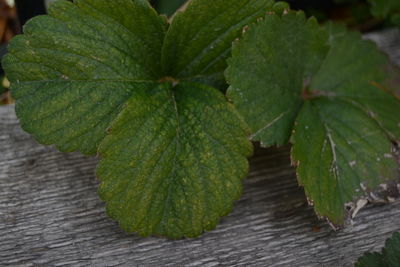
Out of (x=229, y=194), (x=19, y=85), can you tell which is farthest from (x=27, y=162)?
(x=229, y=194)

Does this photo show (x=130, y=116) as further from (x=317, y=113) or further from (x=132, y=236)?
(x=317, y=113)

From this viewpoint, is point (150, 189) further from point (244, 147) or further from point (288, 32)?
point (288, 32)

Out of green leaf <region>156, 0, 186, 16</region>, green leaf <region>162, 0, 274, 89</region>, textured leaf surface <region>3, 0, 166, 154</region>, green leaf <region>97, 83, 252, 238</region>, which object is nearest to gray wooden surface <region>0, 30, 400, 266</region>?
green leaf <region>97, 83, 252, 238</region>

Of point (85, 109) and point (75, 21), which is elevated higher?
point (75, 21)

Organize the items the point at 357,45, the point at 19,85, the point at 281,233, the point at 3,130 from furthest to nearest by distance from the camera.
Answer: the point at 357,45
the point at 3,130
the point at 281,233
the point at 19,85

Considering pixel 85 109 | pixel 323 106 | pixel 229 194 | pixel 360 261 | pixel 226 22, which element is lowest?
pixel 360 261

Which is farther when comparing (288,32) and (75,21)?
(288,32)
